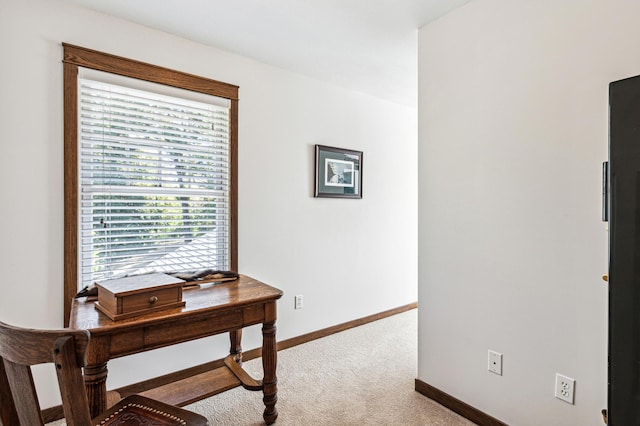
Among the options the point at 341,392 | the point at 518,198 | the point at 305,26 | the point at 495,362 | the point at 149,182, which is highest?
the point at 305,26

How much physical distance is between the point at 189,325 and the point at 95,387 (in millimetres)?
433

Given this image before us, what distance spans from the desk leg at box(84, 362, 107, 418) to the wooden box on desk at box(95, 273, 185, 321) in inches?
8.4

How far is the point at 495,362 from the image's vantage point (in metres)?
1.89

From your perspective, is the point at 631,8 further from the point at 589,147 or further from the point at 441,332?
the point at 441,332

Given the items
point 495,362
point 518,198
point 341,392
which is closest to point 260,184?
point 341,392

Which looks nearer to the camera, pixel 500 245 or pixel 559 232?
pixel 559 232

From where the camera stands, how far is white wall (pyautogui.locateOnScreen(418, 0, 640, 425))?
59.7 inches

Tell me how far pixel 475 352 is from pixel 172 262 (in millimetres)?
2059

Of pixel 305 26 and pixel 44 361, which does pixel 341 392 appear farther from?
pixel 305 26

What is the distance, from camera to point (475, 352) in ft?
6.56

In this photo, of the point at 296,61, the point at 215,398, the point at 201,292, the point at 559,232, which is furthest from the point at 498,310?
the point at 296,61

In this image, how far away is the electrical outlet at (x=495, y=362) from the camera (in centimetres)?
187

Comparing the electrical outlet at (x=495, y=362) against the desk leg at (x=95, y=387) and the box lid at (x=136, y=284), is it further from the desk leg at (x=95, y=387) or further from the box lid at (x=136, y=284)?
the desk leg at (x=95, y=387)

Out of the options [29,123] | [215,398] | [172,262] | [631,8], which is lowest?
[215,398]
